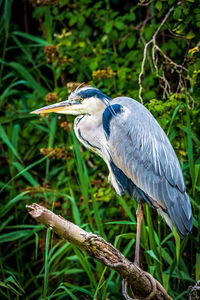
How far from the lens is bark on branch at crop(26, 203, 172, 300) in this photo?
147 cm

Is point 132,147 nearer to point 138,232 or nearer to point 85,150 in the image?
point 138,232

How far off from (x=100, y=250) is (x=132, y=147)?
→ 0.78 m

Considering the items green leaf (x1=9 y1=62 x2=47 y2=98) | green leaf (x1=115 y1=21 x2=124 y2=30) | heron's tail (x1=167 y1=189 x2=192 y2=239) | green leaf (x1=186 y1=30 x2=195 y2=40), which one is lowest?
heron's tail (x1=167 y1=189 x2=192 y2=239)

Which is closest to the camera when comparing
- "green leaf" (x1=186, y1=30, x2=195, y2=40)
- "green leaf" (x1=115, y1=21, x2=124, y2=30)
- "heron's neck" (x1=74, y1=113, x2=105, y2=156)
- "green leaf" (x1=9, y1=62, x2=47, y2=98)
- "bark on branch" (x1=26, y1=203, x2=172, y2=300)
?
"bark on branch" (x1=26, y1=203, x2=172, y2=300)

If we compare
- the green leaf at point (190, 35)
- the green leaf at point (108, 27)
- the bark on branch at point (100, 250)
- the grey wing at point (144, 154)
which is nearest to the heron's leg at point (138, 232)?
the grey wing at point (144, 154)

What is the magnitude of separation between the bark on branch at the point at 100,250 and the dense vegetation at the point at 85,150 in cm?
30

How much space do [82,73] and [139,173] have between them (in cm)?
111

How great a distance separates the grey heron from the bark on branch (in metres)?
0.40

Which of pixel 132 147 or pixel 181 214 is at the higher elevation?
pixel 132 147

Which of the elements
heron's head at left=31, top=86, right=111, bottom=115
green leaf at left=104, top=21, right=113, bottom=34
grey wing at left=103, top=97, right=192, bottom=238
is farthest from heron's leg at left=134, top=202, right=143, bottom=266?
green leaf at left=104, top=21, right=113, bottom=34

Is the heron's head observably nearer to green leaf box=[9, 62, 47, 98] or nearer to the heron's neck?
the heron's neck

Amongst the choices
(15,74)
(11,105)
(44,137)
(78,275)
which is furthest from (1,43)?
(78,275)

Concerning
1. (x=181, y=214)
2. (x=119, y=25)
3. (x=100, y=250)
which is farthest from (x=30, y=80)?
(x=100, y=250)

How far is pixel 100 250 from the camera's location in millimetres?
1627
